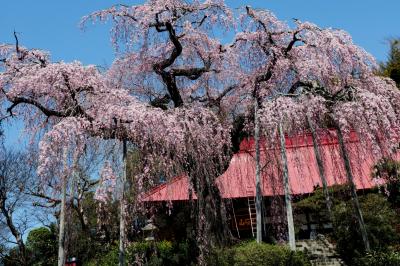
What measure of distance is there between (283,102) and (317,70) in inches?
36.1

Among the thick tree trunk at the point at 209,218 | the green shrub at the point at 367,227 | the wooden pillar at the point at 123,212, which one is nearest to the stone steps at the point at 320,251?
the green shrub at the point at 367,227

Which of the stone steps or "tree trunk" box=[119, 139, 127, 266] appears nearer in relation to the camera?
"tree trunk" box=[119, 139, 127, 266]

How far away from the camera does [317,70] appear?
741 cm

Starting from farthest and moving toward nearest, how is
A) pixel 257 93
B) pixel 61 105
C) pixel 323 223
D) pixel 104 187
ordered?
1. pixel 323 223
2. pixel 257 93
3. pixel 61 105
4. pixel 104 187

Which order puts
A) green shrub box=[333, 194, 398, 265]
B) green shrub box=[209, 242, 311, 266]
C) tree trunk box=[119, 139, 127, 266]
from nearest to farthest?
1. tree trunk box=[119, 139, 127, 266]
2. green shrub box=[209, 242, 311, 266]
3. green shrub box=[333, 194, 398, 265]

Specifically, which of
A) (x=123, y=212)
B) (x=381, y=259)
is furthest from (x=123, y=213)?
(x=381, y=259)

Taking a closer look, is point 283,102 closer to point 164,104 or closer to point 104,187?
point 164,104

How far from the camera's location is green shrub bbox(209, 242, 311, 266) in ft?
20.1

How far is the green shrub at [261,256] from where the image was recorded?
6141mm

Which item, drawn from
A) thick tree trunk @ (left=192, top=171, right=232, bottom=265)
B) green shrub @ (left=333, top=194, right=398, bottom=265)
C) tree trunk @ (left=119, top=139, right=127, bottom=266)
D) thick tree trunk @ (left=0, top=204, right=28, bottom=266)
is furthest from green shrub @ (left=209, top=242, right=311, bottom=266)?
thick tree trunk @ (left=0, top=204, right=28, bottom=266)

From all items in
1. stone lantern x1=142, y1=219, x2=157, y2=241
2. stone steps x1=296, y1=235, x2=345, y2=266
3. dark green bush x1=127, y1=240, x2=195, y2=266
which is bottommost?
stone steps x1=296, y1=235, x2=345, y2=266

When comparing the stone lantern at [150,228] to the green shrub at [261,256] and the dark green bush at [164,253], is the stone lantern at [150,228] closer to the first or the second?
the dark green bush at [164,253]

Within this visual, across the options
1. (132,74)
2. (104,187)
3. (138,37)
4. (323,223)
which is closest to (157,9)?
(138,37)

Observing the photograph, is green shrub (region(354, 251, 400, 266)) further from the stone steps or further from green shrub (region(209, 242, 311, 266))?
the stone steps
